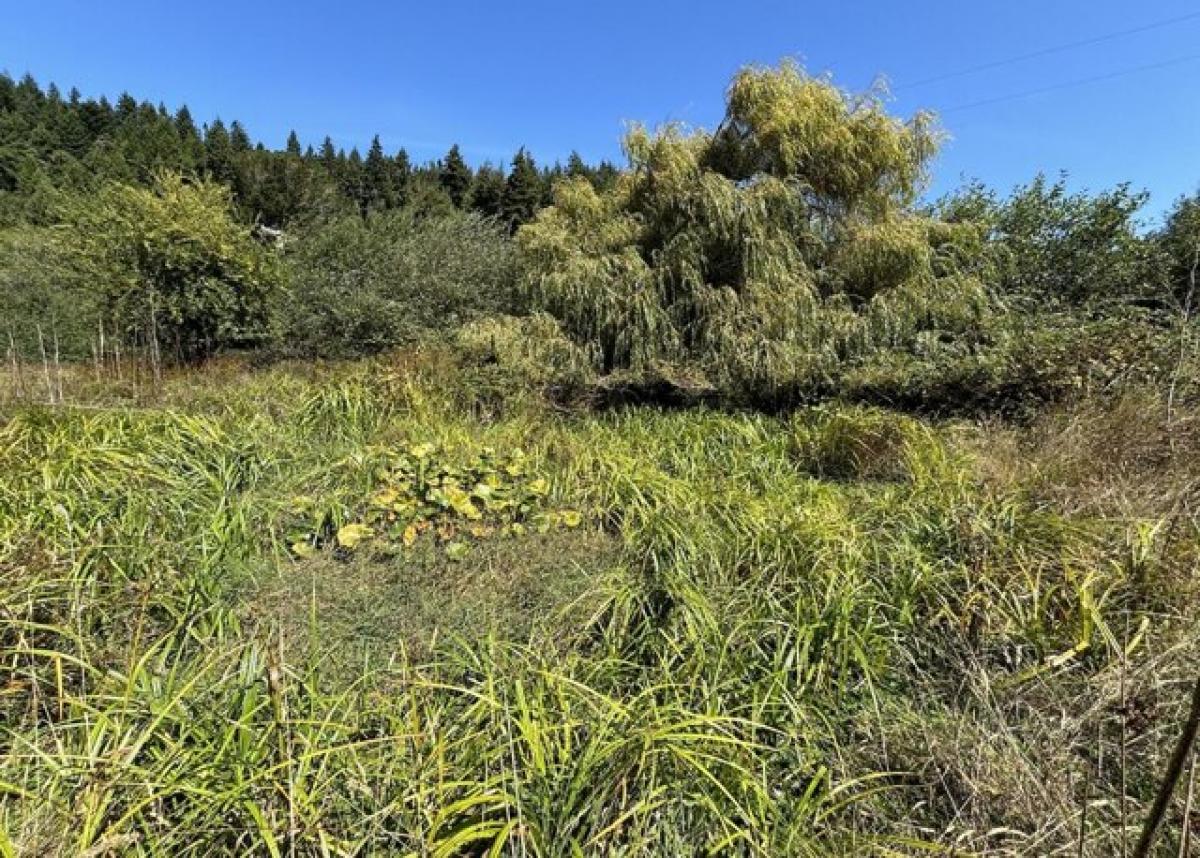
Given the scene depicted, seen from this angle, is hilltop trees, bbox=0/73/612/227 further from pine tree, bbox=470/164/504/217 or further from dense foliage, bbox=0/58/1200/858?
dense foliage, bbox=0/58/1200/858

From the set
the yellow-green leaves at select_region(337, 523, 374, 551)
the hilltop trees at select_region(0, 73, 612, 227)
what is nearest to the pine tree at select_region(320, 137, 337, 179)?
the hilltop trees at select_region(0, 73, 612, 227)

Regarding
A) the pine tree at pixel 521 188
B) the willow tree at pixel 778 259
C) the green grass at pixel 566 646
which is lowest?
the green grass at pixel 566 646

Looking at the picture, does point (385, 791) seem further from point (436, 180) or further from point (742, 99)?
point (436, 180)

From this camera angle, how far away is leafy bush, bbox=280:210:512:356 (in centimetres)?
870

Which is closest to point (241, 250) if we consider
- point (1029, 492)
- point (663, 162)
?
point (663, 162)

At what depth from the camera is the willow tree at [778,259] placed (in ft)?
20.2

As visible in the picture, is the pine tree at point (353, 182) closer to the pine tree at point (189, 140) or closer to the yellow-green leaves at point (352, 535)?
the pine tree at point (189, 140)

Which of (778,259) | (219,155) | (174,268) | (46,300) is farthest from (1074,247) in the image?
(219,155)

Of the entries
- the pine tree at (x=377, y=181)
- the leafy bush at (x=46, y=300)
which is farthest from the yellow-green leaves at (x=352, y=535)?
the pine tree at (x=377, y=181)

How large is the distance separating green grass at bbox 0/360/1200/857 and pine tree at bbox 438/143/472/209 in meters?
39.4

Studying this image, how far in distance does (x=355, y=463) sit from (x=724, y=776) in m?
2.75

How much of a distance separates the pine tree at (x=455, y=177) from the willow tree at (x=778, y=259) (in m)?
35.6

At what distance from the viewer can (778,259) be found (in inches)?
248

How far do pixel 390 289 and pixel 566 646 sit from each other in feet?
27.0
